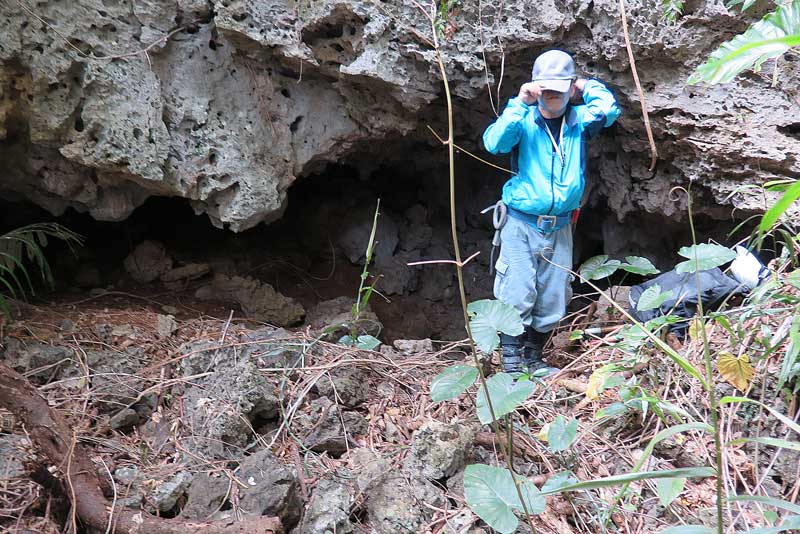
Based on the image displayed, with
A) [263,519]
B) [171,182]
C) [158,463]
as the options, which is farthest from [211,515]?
[171,182]

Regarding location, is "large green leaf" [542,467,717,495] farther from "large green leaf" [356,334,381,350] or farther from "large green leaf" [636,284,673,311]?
"large green leaf" [356,334,381,350]

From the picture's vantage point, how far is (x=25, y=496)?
156 cm

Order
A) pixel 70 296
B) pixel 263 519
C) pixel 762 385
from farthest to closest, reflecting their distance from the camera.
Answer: pixel 70 296, pixel 762 385, pixel 263 519

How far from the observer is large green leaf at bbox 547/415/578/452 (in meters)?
1.62

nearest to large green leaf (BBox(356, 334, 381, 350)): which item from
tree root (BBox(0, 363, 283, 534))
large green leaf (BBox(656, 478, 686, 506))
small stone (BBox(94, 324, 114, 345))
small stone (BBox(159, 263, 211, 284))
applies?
tree root (BBox(0, 363, 283, 534))

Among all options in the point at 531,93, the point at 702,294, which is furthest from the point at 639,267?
the point at 531,93

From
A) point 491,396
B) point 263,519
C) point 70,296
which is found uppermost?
point 491,396

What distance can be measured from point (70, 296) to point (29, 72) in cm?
120

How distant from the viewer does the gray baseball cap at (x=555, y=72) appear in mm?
2418

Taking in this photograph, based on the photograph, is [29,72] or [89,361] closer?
[89,361]

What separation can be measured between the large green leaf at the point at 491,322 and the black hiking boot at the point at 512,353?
0.91 metres

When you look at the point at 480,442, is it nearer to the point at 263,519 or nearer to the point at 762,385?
the point at 263,519

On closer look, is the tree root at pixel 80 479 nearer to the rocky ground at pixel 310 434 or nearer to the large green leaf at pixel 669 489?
the rocky ground at pixel 310 434

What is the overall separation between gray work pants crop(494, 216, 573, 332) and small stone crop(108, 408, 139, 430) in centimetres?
152
